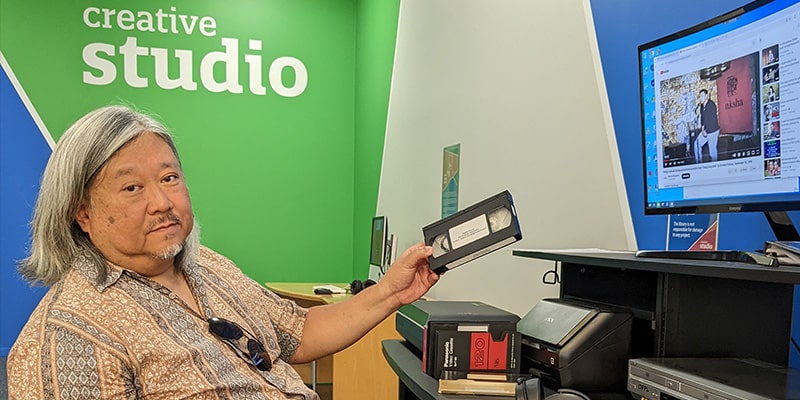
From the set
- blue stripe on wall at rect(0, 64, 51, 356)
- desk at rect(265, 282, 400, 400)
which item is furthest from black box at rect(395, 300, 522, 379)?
blue stripe on wall at rect(0, 64, 51, 356)

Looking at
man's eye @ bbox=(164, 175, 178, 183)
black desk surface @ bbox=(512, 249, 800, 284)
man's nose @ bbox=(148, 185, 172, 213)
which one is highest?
man's eye @ bbox=(164, 175, 178, 183)

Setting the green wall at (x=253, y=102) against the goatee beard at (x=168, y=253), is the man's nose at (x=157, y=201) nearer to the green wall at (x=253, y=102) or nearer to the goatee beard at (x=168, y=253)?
the goatee beard at (x=168, y=253)

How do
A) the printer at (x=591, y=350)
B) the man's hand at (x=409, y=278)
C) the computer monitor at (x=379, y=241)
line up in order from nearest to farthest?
1. the printer at (x=591, y=350)
2. the man's hand at (x=409, y=278)
3. the computer monitor at (x=379, y=241)

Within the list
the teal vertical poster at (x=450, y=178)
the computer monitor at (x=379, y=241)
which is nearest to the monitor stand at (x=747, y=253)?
the teal vertical poster at (x=450, y=178)

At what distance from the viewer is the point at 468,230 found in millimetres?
1336

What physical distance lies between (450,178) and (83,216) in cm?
202

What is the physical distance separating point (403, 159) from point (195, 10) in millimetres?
2257

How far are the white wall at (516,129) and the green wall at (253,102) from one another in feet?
3.92

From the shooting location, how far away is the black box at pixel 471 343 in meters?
1.43

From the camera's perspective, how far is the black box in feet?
4.69

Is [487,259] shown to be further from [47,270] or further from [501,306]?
[47,270]

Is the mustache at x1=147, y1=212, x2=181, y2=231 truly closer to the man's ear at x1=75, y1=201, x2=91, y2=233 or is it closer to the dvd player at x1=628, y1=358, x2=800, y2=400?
the man's ear at x1=75, y1=201, x2=91, y2=233

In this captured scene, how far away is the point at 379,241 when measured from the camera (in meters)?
3.93

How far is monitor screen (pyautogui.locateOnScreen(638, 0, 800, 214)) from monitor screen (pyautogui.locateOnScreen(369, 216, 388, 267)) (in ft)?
8.35
